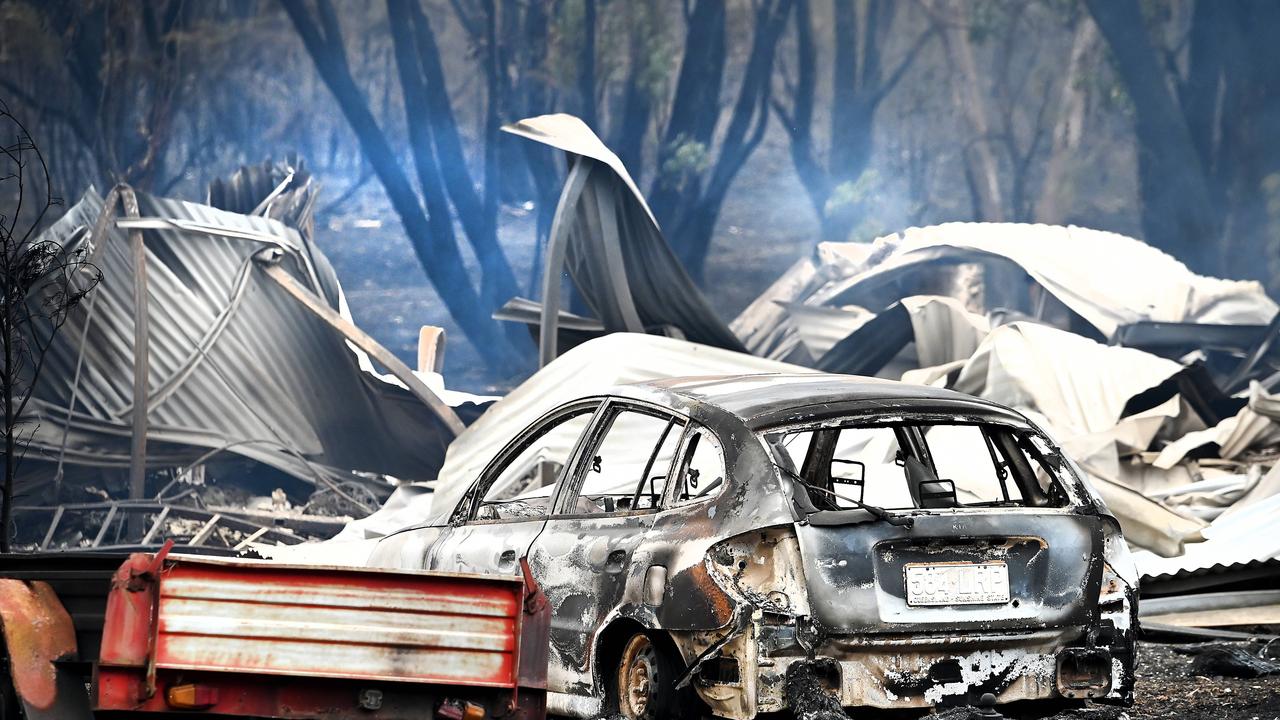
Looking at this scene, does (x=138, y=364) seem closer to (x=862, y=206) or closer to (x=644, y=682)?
(x=862, y=206)

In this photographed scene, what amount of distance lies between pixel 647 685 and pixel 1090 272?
17.0 m

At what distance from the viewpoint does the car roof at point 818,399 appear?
13.7 ft

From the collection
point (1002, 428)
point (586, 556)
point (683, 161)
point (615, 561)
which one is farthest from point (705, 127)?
point (615, 561)

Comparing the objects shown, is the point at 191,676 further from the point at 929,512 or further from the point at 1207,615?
the point at 1207,615

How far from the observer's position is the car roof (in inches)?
164

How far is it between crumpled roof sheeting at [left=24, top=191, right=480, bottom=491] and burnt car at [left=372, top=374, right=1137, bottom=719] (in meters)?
14.2

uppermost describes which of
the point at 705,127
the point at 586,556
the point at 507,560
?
the point at 705,127

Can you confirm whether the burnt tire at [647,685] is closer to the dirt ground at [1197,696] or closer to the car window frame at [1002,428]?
the car window frame at [1002,428]

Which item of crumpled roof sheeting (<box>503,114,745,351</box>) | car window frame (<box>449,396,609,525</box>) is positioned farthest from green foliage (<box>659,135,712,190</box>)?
car window frame (<box>449,396,609,525</box>)

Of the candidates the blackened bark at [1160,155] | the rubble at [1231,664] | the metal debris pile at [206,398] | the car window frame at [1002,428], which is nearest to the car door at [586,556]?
the car window frame at [1002,428]

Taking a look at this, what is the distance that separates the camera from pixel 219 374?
18.3 m

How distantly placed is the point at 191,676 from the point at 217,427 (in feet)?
51.4

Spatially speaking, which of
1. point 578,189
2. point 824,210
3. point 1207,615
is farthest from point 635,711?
point 824,210

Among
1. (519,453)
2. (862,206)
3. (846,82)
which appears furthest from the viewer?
(846,82)
